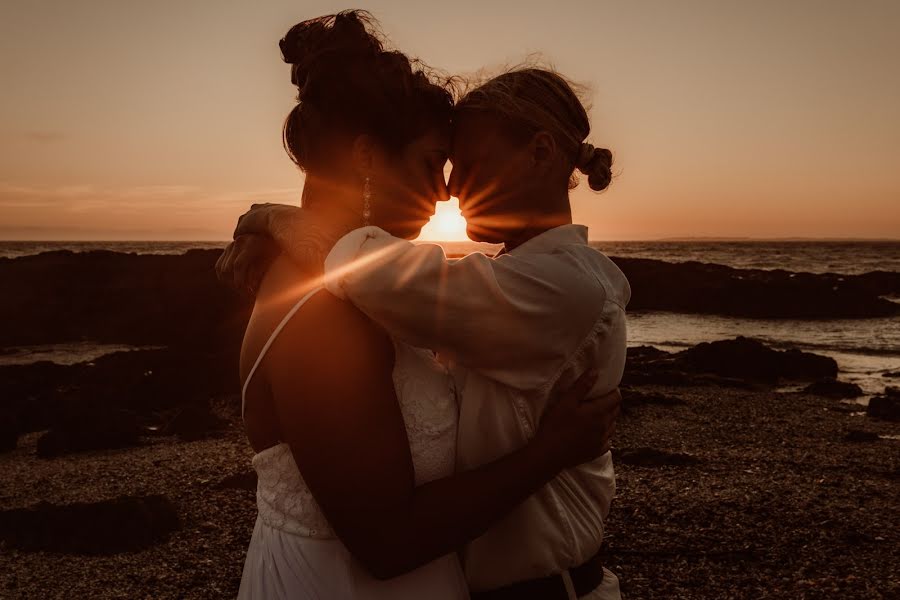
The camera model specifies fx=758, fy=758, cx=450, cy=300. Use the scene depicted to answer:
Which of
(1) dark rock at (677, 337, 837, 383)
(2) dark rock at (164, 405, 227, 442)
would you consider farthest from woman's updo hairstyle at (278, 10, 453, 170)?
(1) dark rock at (677, 337, 837, 383)

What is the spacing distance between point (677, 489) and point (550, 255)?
7863mm

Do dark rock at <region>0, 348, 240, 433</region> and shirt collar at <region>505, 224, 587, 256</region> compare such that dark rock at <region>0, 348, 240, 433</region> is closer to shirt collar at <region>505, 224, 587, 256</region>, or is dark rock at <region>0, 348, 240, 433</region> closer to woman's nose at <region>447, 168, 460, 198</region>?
A: woman's nose at <region>447, 168, 460, 198</region>

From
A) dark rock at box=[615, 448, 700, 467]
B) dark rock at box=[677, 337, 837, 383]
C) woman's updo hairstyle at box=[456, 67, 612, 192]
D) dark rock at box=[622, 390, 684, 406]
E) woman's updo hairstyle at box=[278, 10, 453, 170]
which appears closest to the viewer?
woman's updo hairstyle at box=[278, 10, 453, 170]

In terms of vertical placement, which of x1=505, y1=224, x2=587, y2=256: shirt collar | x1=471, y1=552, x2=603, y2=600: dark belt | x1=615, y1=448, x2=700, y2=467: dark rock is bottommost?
x1=615, y1=448, x2=700, y2=467: dark rock

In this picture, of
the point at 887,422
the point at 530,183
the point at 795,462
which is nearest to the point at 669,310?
the point at 887,422

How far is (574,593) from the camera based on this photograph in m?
2.08

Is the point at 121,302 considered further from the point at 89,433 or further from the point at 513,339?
the point at 513,339

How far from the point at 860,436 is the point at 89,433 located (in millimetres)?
11982

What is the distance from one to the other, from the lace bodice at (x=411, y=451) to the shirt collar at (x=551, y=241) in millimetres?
456

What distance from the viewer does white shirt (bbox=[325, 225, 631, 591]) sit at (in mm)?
1851

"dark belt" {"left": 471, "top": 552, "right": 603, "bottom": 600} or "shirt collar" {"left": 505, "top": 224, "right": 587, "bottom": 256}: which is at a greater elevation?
"shirt collar" {"left": 505, "top": 224, "right": 587, "bottom": 256}

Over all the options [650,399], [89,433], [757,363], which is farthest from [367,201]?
[757,363]

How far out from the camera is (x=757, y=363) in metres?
18.6

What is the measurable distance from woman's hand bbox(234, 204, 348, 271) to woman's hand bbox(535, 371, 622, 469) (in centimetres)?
75
